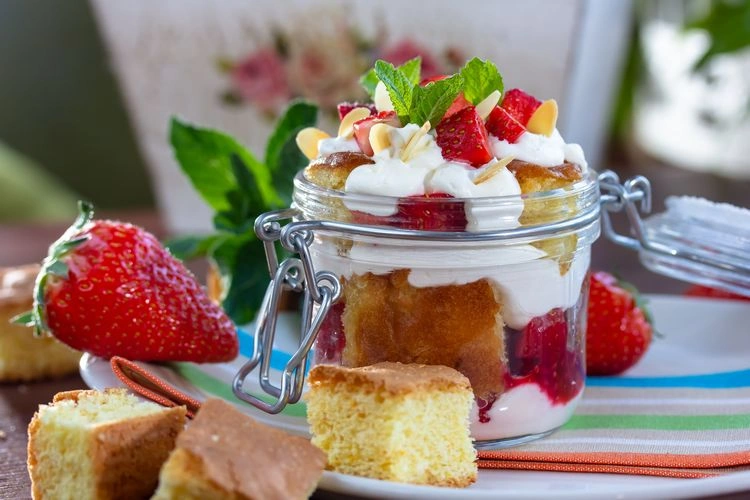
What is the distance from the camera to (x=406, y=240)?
0.87m

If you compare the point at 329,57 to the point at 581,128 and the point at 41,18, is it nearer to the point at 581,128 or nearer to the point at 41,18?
the point at 581,128

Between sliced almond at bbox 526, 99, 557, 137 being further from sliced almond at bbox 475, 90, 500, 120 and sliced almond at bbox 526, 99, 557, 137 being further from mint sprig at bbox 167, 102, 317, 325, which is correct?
mint sprig at bbox 167, 102, 317, 325

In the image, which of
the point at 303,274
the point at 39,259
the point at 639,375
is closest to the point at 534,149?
the point at 303,274

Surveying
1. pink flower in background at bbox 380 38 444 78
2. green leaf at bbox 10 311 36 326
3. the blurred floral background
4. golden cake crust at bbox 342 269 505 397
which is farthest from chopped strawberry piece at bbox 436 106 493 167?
pink flower in background at bbox 380 38 444 78

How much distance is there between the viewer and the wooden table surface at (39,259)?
3.05 ft

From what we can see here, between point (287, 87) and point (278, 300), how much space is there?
0.95 meters

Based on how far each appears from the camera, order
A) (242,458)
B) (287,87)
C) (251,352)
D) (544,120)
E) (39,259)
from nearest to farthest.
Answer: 1. (242,458)
2. (544,120)
3. (251,352)
4. (39,259)
5. (287,87)

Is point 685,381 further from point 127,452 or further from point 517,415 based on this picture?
point 127,452

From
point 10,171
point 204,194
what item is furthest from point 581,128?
point 10,171

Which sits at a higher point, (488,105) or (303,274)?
(488,105)

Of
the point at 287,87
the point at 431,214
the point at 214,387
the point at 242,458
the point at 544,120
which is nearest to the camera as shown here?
the point at 242,458

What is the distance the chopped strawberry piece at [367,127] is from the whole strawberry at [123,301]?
0.27m

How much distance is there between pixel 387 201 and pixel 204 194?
46cm

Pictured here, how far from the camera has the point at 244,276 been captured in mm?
1220
